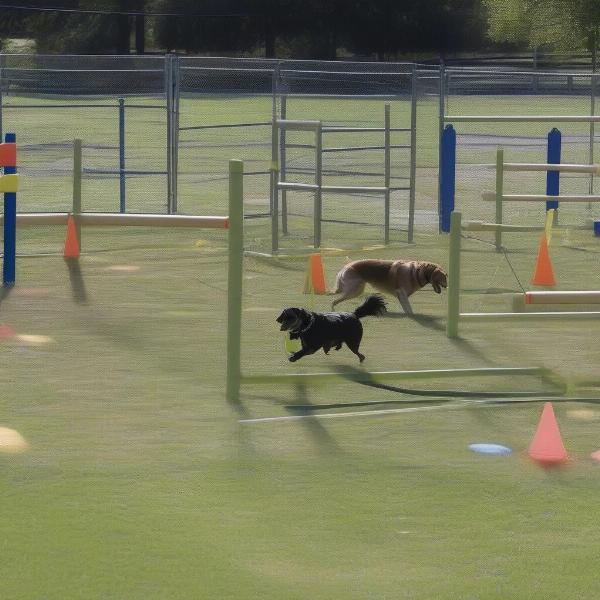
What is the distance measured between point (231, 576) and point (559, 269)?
29.3 feet

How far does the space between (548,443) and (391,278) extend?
411 cm

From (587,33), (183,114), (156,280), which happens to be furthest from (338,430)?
(587,33)

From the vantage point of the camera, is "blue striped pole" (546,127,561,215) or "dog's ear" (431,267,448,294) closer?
"dog's ear" (431,267,448,294)

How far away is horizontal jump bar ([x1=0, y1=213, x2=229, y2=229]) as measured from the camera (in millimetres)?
12078

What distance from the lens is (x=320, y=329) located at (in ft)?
29.2

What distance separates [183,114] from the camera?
1431 inches

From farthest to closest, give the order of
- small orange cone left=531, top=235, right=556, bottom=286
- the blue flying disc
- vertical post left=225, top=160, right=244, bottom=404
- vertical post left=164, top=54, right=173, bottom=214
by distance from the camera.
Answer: vertical post left=164, top=54, right=173, bottom=214, small orange cone left=531, top=235, right=556, bottom=286, vertical post left=225, top=160, right=244, bottom=404, the blue flying disc

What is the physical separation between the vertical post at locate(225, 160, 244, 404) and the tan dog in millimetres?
2857

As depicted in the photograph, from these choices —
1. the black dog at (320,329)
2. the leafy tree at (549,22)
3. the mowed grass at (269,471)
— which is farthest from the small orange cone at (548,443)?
the leafy tree at (549,22)

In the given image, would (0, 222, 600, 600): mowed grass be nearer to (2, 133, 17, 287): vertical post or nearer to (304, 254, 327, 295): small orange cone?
(304, 254, 327, 295): small orange cone

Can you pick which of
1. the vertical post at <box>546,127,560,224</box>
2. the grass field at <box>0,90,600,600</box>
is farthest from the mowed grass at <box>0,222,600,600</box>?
the vertical post at <box>546,127,560,224</box>

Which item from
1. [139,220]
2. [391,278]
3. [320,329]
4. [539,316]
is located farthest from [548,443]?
[139,220]

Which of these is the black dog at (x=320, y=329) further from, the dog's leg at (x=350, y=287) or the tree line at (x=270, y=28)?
the tree line at (x=270, y=28)

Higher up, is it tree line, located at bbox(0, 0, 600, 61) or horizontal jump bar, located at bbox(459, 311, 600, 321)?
tree line, located at bbox(0, 0, 600, 61)
